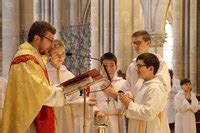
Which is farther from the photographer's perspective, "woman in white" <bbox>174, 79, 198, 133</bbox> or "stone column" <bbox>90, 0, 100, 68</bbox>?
"stone column" <bbox>90, 0, 100, 68</bbox>

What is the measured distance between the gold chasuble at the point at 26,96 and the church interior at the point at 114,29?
5482mm

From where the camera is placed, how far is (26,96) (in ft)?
17.4

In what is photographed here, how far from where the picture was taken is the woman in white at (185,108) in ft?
38.5

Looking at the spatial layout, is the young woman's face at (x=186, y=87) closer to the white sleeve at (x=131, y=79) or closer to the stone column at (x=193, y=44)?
the stone column at (x=193, y=44)

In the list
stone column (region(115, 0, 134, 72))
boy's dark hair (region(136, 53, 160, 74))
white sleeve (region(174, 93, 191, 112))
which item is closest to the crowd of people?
boy's dark hair (region(136, 53, 160, 74))

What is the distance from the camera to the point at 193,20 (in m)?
14.0

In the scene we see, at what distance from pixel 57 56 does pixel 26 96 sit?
1.82m

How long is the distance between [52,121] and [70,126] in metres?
1.85

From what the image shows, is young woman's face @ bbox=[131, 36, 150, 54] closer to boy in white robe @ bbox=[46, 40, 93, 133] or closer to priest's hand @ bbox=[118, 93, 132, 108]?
priest's hand @ bbox=[118, 93, 132, 108]

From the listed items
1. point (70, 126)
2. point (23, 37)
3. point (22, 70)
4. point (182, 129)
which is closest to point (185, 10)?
point (182, 129)

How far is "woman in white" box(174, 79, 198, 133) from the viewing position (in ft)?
38.5

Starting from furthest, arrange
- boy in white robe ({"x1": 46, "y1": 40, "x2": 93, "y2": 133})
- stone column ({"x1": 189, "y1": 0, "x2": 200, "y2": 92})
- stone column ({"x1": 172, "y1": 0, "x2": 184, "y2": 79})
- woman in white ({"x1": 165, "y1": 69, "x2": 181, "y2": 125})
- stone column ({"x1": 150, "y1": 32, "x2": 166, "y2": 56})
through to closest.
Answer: stone column ({"x1": 150, "y1": 32, "x2": 166, "y2": 56}), stone column ({"x1": 172, "y1": 0, "x2": 184, "y2": 79}), stone column ({"x1": 189, "y1": 0, "x2": 200, "y2": 92}), woman in white ({"x1": 165, "y1": 69, "x2": 181, "y2": 125}), boy in white robe ({"x1": 46, "y1": 40, "x2": 93, "y2": 133})

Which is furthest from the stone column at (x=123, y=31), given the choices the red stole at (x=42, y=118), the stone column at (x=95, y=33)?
the red stole at (x=42, y=118)

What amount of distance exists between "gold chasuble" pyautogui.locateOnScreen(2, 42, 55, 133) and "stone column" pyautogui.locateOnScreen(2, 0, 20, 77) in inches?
229
